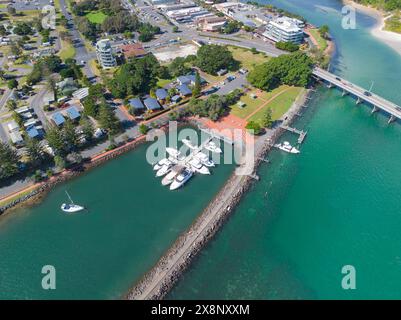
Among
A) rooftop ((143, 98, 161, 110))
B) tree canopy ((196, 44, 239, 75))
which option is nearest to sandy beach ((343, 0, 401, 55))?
tree canopy ((196, 44, 239, 75))

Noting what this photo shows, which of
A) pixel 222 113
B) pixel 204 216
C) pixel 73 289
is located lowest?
pixel 73 289

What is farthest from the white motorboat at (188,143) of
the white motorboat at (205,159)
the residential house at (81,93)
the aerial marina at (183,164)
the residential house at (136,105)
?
the residential house at (81,93)

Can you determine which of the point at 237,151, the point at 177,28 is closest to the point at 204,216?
the point at 237,151

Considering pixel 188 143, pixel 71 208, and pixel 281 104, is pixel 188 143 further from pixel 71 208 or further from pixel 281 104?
pixel 281 104

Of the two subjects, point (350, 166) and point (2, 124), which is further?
point (2, 124)

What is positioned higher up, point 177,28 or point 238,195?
point 177,28

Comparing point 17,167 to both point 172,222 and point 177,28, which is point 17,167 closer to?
point 172,222
